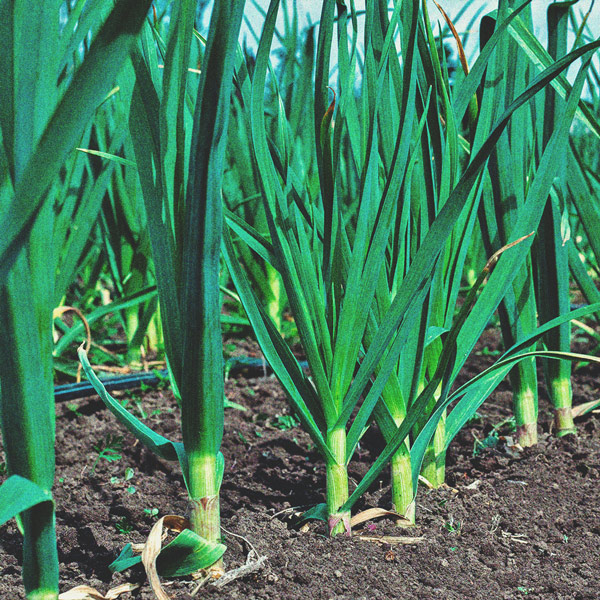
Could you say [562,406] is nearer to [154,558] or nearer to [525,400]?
[525,400]

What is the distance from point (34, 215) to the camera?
41 cm

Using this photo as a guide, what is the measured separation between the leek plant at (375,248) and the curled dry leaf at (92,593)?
0.77 feet

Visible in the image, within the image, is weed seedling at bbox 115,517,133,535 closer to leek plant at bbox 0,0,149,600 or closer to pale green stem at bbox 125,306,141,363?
leek plant at bbox 0,0,149,600

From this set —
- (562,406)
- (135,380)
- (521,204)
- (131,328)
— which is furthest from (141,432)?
(131,328)

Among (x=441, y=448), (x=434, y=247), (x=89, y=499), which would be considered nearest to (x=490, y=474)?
(x=441, y=448)

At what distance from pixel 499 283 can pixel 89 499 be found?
63 cm

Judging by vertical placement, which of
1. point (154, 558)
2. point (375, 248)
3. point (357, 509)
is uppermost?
point (375, 248)

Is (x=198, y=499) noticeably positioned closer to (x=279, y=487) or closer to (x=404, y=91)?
(x=279, y=487)

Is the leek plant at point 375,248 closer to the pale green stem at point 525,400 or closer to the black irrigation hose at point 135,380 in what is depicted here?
the pale green stem at point 525,400

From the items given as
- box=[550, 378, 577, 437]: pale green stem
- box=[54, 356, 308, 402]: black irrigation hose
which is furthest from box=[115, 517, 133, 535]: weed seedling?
box=[550, 378, 577, 437]: pale green stem

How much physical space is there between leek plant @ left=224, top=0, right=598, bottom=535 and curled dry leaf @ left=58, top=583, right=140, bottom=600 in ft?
→ 0.77

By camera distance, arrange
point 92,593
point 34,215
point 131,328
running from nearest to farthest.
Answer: point 34,215 < point 92,593 < point 131,328

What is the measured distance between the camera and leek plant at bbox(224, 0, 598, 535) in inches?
26.7

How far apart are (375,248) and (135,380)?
914 millimetres
